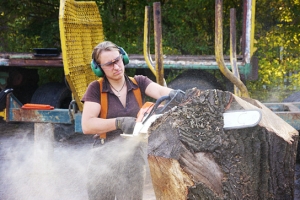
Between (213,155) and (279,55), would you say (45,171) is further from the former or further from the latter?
(279,55)

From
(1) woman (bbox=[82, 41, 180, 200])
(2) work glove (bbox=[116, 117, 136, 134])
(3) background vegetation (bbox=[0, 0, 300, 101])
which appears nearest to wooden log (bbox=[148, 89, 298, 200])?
(2) work glove (bbox=[116, 117, 136, 134])

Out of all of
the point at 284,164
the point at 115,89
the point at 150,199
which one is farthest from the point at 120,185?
the point at 284,164

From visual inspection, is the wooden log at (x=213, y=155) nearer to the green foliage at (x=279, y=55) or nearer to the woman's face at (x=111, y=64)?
the woman's face at (x=111, y=64)

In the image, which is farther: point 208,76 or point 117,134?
point 208,76

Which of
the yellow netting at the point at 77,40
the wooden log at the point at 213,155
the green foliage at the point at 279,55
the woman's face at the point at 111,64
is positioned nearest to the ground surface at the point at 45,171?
the yellow netting at the point at 77,40

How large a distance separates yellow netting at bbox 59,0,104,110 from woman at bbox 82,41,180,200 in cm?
204

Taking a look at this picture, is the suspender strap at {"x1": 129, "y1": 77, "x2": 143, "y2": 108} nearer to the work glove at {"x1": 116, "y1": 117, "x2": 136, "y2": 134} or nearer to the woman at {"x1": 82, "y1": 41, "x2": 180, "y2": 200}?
the woman at {"x1": 82, "y1": 41, "x2": 180, "y2": 200}

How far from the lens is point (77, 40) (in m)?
5.66

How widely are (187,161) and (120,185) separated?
1262 mm

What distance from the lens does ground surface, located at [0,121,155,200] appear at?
4668 mm

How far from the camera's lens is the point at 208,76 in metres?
6.52

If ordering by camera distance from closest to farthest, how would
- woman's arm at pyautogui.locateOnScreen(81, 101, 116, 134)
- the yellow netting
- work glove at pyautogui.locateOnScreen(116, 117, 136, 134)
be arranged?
work glove at pyautogui.locateOnScreen(116, 117, 136, 134)
woman's arm at pyautogui.locateOnScreen(81, 101, 116, 134)
the yellow netting

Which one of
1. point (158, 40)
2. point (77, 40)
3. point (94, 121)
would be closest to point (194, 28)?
point (77, 40)

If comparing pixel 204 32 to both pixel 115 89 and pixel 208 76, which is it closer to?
pixel 208 76
